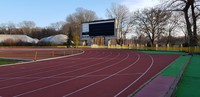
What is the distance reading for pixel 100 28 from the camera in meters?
89.1

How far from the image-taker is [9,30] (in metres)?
153

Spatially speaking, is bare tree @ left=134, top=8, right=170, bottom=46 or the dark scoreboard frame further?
the dark scoreboard frame

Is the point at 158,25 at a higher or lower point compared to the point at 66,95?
higher

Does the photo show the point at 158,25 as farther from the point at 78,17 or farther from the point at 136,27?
the point at 78,17

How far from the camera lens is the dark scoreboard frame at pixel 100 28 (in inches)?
3367

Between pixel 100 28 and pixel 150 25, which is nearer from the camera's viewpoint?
pixel 150 25

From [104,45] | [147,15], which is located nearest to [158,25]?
[147,15]

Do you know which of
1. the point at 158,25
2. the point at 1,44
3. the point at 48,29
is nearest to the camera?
the point at 158,25

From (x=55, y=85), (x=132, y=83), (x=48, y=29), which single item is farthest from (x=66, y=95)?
(x=48, y=29)

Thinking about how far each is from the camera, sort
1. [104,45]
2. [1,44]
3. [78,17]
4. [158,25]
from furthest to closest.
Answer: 1. [78,17]
2. [1,44]
3. [104,45]
4. [158,25]

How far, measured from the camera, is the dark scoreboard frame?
85525mm

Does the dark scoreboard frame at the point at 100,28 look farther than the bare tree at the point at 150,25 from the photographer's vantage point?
Yes

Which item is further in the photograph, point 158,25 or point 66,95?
point 158,25

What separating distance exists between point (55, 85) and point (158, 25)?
223 ft
